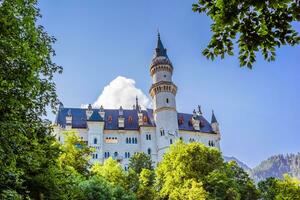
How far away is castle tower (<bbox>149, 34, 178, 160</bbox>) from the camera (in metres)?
85.8

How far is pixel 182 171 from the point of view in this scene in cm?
4391

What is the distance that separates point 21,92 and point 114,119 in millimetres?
77580

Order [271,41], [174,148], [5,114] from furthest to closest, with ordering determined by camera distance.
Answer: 1. [174,148]
2. [5,114]
3. [271,41]

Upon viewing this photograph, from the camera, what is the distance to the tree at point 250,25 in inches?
263


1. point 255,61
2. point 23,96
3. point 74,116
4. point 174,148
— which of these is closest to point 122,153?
point 74,116

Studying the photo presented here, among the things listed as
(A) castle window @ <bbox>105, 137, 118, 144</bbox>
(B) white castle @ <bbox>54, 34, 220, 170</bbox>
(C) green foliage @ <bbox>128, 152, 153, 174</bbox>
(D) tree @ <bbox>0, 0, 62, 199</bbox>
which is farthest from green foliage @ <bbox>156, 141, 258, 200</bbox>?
(A) castle window @ <bbox>105, 137, 118, 144</bbox>

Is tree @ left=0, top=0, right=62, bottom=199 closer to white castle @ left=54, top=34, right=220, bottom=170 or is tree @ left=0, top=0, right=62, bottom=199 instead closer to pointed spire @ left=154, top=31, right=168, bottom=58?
white castle @ left=54, top=34, right=220, bottom=170

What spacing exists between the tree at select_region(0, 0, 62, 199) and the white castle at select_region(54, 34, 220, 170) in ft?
217

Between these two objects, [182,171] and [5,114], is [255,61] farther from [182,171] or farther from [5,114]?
[182,171]

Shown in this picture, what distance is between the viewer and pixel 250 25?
693 cm

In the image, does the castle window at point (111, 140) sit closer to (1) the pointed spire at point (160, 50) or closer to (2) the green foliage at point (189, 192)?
(1) the pointed spire at point (160, 50)

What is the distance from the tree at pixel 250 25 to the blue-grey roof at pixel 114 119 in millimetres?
81330

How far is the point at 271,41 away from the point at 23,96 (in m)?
11.3

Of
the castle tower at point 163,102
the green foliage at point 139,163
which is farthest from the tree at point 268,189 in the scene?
the castle tower at point 163,102
